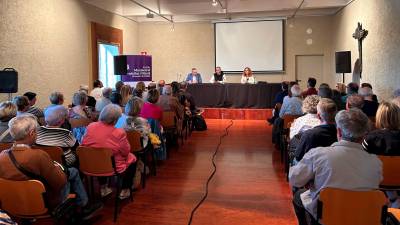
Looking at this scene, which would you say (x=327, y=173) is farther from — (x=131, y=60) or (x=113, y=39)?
(x=113, y=39)

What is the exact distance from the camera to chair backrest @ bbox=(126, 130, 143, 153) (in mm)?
4199

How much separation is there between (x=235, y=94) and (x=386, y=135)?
24.3 ft

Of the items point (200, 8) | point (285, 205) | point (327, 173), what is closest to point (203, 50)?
point (200, 8)

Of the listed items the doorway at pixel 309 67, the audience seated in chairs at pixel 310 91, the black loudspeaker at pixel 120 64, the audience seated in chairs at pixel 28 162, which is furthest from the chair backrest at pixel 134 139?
the doorway at pixel 309 67

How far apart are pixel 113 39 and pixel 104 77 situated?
4.05 feet

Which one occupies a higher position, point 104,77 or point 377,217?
point 104,77

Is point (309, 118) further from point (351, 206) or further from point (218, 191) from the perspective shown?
point (351, 206)

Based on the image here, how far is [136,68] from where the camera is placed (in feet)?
32.0

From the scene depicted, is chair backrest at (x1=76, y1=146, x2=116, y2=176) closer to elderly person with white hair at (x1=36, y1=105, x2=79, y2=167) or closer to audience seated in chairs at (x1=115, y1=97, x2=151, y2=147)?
elderly person with white hair at (x1=36, y1=105, x2=79, y2=167)

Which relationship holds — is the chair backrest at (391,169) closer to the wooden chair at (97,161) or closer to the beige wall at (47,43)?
the wooden chair at (97,161)

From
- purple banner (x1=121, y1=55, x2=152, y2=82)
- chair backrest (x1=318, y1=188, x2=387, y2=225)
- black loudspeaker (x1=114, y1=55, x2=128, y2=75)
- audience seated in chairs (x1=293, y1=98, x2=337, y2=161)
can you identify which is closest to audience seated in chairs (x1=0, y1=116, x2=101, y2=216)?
chair backrest (x1=318, y1=188, x2=387, y2=225)

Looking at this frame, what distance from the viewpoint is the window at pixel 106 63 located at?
35.4ft

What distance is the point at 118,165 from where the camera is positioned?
3588mm

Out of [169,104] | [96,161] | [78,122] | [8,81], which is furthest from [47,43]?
[96,161]
